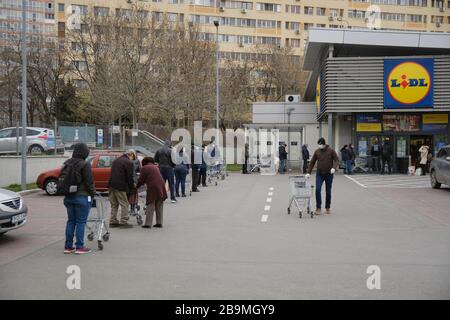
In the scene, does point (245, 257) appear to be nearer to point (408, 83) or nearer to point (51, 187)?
point (51, 187)

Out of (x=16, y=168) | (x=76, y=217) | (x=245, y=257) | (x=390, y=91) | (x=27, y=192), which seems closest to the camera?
(x=245, y=257)

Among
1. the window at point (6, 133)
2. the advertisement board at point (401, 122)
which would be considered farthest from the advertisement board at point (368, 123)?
the window at point (6, 133)

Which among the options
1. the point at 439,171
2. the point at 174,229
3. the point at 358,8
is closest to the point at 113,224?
the point at 174,229

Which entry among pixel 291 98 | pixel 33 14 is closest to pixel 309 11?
pixel 291 98

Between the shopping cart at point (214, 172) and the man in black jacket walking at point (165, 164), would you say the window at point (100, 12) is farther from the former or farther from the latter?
the man in black jacket walking at point (165, 164)

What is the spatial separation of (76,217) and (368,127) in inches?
951

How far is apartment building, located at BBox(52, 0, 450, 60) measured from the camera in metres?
77.1

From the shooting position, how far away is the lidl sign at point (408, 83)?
94.2ft

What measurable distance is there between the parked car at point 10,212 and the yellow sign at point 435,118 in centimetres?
2493

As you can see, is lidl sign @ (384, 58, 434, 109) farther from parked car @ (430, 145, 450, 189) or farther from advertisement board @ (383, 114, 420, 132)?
parked car @ (430, 145, 450, 189)

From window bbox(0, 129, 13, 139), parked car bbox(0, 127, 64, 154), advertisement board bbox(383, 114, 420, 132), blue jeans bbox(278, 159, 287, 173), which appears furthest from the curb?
advertisement board bbox(383, 114, 420, 132)

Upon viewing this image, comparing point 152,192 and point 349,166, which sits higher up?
point 152,192

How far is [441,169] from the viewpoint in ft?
64.3
